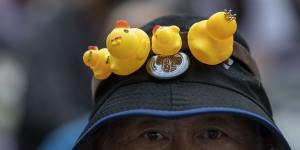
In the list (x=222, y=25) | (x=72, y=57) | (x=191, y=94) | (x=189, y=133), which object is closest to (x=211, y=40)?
(x=222, y=25)

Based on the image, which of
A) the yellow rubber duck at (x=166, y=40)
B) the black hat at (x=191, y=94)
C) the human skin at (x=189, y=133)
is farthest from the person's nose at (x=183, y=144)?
the yellow rubber duck at (x=166, y=40)

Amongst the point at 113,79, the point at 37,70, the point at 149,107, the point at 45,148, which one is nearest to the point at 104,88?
the point at 113,79

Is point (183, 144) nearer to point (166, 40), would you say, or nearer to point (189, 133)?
point (189, 133)

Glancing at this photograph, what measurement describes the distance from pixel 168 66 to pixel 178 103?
146 mm

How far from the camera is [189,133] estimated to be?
2750 millimetres

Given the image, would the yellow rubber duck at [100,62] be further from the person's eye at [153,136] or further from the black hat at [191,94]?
the person's eye at [153,136]

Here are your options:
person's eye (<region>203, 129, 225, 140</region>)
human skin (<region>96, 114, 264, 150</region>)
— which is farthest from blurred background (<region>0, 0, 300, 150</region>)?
person's eye (<region>203, 129, 225, 140</region>)

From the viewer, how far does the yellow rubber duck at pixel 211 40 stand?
2.63m

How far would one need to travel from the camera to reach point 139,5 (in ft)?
17.7

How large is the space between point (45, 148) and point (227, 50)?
2.34 m

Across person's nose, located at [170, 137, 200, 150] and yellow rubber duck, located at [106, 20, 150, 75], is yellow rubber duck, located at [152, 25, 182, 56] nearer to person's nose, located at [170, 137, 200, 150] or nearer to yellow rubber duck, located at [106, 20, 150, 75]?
yellow rubber duck, located at [106, 20, 150, 75]

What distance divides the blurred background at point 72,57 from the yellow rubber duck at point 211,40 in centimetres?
192

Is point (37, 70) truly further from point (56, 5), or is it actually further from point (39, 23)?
point (56, 5)

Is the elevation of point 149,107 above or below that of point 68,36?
above
